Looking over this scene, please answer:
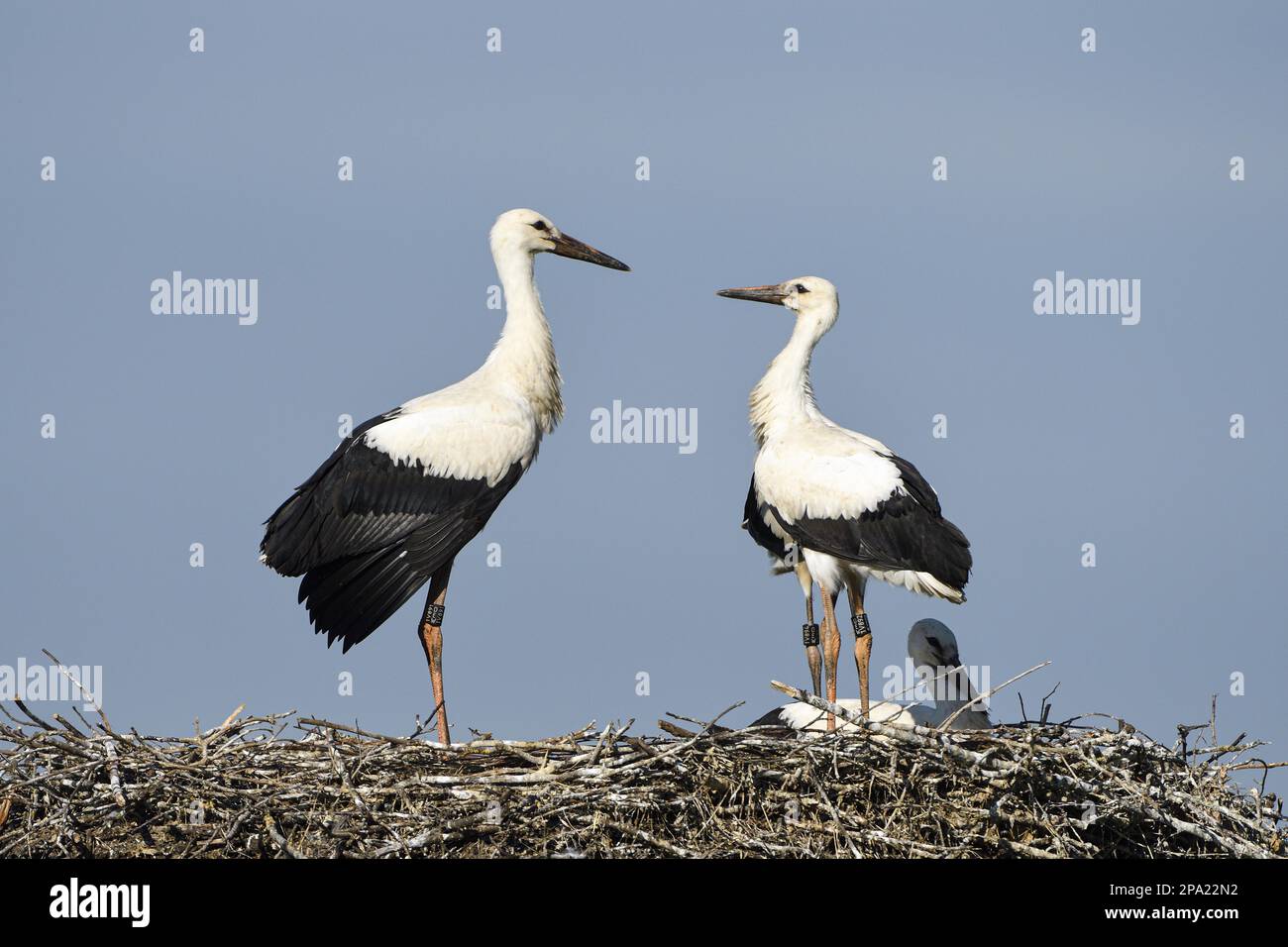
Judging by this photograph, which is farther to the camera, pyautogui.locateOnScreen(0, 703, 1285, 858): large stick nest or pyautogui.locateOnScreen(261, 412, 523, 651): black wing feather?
pyautogui.locateOnScreen(261, 412, 523, 651): black wing feather

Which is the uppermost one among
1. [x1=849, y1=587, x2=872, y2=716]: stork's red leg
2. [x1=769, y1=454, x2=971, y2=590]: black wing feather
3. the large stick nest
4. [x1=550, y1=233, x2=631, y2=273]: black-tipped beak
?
[x1=550, y1=233, x2=631, y2=273]: black-tipped beak

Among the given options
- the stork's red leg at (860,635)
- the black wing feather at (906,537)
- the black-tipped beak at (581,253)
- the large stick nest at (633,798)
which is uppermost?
the black-tipped beak at (581,253)

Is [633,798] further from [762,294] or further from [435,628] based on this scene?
[762,294]

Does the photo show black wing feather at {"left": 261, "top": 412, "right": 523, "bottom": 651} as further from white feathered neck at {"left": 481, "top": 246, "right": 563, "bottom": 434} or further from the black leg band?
the black leg band

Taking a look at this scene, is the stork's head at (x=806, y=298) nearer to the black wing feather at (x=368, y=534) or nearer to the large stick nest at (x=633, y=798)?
the black wing feather at (x=368, y=534)

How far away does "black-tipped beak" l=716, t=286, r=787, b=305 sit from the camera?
433 inches

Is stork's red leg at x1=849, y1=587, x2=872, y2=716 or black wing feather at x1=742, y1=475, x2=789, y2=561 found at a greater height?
black wing feather at x1=742, y1=475, x2=789, y2=561

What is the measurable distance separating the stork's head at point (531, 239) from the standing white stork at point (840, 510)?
1.19 m

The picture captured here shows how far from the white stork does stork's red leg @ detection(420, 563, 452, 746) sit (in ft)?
5.00

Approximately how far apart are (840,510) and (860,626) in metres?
0.65

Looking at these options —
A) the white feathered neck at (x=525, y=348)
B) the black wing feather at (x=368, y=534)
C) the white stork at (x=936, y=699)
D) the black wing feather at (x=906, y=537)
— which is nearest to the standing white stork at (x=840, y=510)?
the black wing feather at (x=906, y=537)

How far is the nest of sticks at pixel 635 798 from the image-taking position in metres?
7.84

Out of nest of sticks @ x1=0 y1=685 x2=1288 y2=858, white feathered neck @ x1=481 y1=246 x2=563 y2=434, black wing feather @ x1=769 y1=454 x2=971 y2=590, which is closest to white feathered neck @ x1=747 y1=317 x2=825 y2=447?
black wing feather @ x1=769 y1=454 x2=971 y2=590

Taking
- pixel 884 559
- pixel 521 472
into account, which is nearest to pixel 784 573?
pixel 884 559
